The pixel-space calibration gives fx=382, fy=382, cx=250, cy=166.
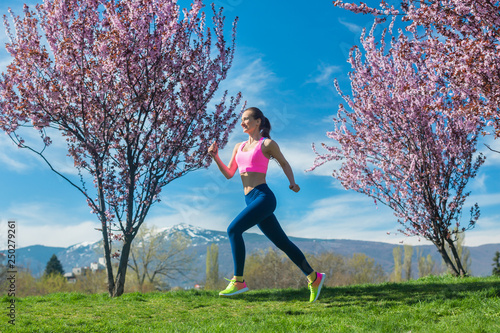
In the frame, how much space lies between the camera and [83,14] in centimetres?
1056

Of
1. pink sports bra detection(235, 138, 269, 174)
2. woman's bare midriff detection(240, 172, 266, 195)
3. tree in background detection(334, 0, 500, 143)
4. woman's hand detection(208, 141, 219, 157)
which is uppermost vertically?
tree in background detection(334, 0, 500, 143)

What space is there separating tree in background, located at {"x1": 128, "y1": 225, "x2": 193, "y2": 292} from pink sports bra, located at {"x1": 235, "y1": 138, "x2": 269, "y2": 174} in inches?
1288

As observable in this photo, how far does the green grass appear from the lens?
5.14m

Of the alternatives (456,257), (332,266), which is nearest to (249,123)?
(456,257)

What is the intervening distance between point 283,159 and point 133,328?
342 centimetres

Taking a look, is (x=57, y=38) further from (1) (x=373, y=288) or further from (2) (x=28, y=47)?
(1) (x=373, y=288)

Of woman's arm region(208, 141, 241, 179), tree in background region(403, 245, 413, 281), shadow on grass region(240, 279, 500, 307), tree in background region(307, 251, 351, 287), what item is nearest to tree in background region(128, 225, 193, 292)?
tree in background region(307, 251, 351, 287)

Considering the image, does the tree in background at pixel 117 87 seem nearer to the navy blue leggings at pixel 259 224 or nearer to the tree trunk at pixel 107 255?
the tree trunk at pixel 107 255

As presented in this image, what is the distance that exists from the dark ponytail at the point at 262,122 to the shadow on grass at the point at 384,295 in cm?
336

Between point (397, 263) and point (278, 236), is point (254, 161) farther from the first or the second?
point (397, 263)

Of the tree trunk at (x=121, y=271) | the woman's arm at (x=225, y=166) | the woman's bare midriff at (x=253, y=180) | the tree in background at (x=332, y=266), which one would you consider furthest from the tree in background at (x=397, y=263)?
the woman's bare midriff at (x=253, y=180)

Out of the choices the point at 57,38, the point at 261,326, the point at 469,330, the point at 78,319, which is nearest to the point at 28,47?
the point at 57,38

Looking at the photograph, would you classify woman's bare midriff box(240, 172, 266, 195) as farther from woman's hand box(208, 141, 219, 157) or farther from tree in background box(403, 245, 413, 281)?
tree in background box(403, 245, 413, 281)

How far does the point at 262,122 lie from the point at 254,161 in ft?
Answer: 2.85
